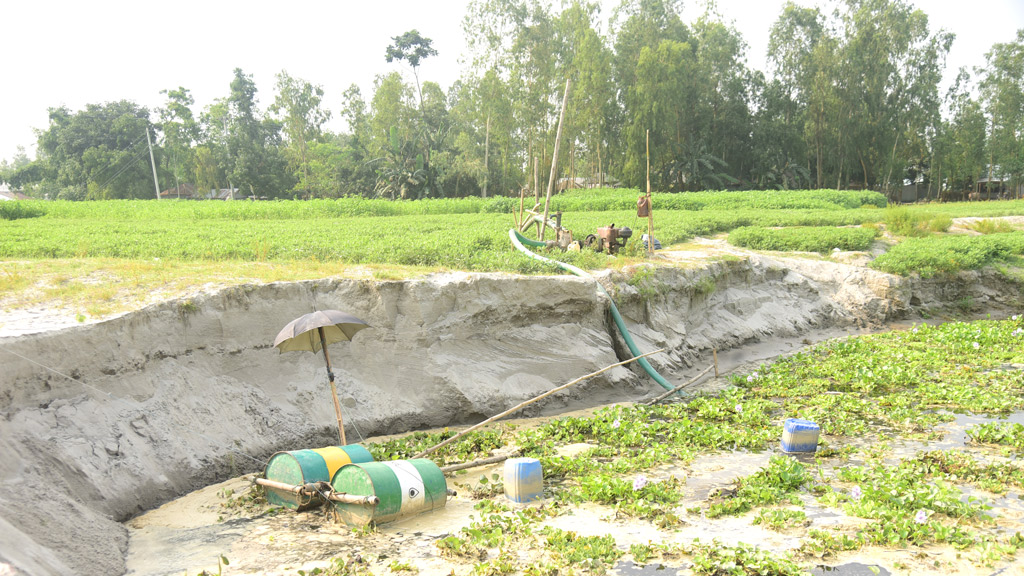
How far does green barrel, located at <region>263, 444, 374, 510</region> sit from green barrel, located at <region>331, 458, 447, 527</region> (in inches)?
8.8

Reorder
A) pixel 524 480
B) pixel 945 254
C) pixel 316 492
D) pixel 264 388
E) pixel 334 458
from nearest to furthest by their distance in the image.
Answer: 1. pixel 316 492
2. pixel 524 480
3. pixel 334 458
4. pixel 264 388
5. pixel 945 254

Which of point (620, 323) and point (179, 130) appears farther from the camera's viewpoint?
point (179, 130)

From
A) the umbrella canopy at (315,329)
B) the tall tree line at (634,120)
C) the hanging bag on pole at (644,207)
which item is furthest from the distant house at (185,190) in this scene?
the umbrella canopy at (315,329)

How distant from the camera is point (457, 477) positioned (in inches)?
268

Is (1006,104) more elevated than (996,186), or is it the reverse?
(1006,104)

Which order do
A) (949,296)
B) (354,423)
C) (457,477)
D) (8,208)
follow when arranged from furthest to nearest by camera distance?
(8,208)
(949,296)
(354,423)
(457,477)

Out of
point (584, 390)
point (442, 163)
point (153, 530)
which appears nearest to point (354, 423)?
point (153, 530)

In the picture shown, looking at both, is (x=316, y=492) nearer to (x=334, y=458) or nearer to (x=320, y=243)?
(x=334, y=458)

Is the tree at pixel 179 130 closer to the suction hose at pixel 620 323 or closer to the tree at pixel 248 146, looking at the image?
the tree at pixel 248 146

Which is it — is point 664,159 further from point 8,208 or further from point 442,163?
point 8,208

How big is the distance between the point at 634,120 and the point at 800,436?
34094 mm

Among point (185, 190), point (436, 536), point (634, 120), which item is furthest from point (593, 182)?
point (436, 536)

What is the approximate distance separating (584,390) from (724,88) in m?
37.9

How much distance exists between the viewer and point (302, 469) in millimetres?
5711
